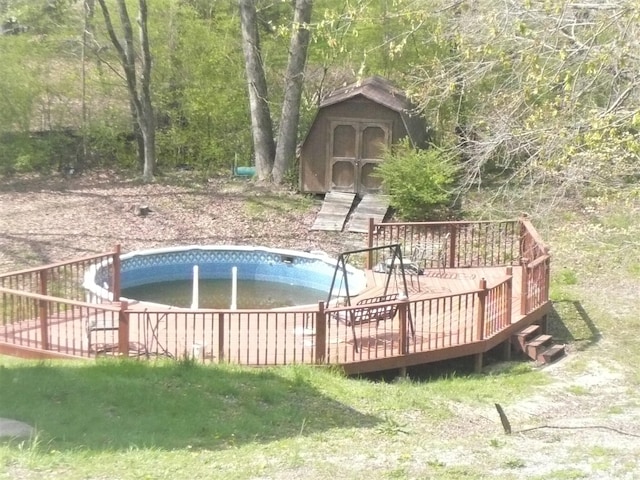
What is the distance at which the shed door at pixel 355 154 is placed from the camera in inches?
894

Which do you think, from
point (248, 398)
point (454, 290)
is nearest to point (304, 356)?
point (248, 398)

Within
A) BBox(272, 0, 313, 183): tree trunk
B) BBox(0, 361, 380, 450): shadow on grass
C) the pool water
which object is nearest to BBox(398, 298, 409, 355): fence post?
BBox(0, 361, 380, 450): shadow on grass

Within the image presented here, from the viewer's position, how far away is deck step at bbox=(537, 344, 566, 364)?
13781 mm

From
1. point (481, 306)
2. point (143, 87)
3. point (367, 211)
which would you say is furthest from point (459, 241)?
point (143, 87)

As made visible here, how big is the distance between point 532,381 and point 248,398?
4643 millimetres

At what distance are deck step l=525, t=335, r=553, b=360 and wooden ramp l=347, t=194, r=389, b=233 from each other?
7253mm

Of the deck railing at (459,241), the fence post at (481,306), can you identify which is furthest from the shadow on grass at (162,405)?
the deck railing at (459,241)

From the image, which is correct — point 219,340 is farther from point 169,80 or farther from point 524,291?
point 169,80

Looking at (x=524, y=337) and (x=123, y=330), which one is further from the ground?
(x=123, y=330)

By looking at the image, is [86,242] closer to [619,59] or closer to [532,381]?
[532,381]

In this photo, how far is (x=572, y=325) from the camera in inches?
618

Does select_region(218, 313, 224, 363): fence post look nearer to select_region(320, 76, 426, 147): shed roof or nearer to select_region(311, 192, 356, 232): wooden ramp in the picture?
select_region(311, 192, 356, 232): wooden ramp

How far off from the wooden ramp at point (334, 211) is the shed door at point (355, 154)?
0.37 m

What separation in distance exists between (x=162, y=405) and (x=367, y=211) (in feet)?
43.0
